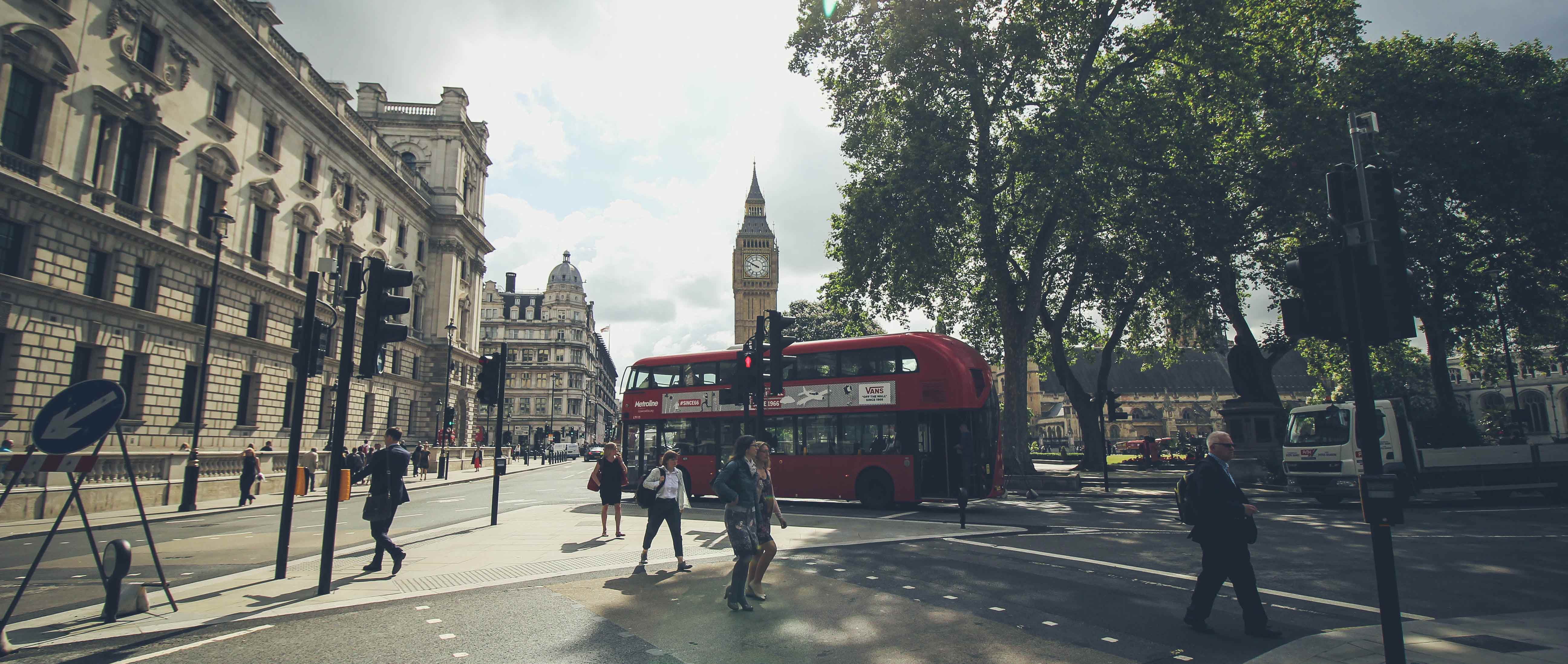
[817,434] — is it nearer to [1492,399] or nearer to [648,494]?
[648,494]

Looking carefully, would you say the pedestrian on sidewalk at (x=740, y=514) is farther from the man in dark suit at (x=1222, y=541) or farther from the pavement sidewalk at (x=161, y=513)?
Answer: the pavement sidewalk at (x=161, y=513)

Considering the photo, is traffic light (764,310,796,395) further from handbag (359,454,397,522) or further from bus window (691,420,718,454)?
bus window (691,420,718,454)

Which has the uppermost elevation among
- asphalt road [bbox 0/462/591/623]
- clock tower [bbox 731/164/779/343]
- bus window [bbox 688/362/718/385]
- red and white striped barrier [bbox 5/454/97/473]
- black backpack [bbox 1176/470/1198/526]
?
clock tower [bbox 731/164/779/343]

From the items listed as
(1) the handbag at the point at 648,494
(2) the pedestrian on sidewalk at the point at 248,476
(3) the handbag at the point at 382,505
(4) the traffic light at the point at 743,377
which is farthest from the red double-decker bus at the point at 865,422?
(2) the pedestrian on sidewalk at the point at 248,476

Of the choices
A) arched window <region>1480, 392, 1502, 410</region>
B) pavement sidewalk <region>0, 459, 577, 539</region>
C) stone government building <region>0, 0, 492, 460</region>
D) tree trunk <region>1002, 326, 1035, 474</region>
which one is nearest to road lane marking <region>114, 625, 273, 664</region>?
stone government building <region>0, 0, 492, 460</region>

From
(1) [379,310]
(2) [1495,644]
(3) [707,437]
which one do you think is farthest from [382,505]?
(2) [1495,644]

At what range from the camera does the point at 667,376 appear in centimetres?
1945

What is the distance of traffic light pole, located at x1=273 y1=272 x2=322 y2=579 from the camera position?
798 cm

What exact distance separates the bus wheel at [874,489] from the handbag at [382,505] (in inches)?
406

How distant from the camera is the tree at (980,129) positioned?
2356 centimetres

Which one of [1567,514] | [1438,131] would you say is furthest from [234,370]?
[1438,131]

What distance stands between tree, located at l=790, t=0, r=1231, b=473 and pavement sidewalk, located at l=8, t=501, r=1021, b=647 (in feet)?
39.7

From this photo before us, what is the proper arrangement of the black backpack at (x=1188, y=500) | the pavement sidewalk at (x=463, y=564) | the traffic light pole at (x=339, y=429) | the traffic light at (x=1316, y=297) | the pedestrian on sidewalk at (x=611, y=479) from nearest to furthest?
1. the traffic light at (x=1316, y=297)
2. the black backpack at (x=1188, y=500)
3. the pavement sidewalk at (x=463, y=564)
4. the traffic light pole at (x=339, y=429)
5. the pedestrian on sidewalk at (x=611, y=479)

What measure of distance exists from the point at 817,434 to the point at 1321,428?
11.6 m
